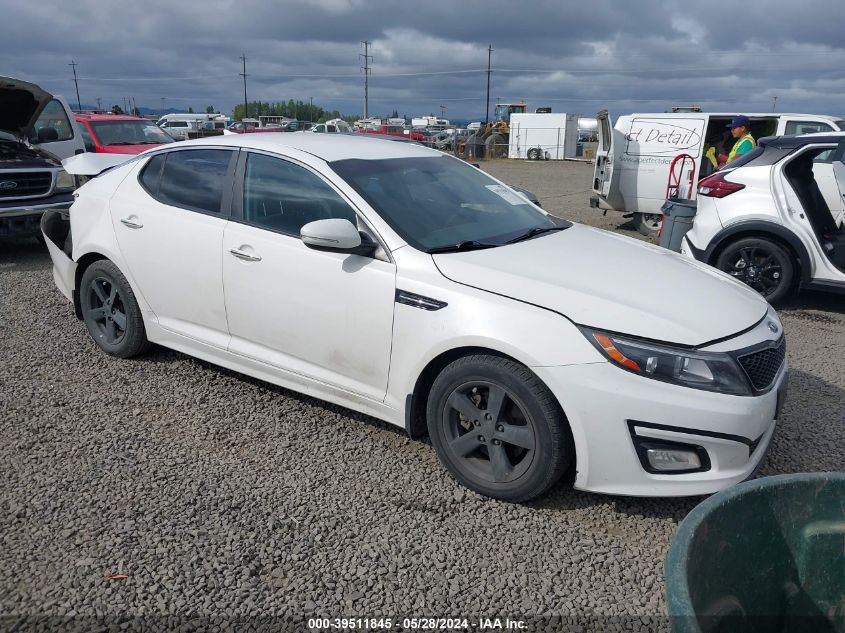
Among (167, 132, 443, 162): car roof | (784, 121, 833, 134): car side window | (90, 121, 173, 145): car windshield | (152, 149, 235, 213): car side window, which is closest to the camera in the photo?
(167, 132, 443, 162): car roof

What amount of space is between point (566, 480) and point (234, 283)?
2134 mm

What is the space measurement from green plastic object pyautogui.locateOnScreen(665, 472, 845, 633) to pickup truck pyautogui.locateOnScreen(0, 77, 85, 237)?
8395 mm

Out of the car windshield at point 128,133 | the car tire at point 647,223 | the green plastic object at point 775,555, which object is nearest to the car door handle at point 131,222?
the green plastic object at point 775,555

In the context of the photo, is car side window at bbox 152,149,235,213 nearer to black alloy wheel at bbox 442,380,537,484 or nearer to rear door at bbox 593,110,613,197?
black alloy wheel at bbox 442,380,537,484

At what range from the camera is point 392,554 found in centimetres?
285

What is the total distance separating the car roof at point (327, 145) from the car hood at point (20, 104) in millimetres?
5008

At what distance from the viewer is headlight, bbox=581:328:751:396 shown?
280 centimetres

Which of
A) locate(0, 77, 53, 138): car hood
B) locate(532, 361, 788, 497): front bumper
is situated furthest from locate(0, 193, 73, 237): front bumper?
locate(532, 361, 788, 497): front bumper

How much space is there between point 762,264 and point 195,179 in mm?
5311

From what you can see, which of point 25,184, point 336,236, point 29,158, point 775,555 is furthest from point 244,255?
point 29,158

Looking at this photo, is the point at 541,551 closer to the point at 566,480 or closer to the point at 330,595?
the point at 566,480

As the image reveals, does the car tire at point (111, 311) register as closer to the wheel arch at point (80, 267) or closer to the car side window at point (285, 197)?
the wheel arch at point (80, 267)

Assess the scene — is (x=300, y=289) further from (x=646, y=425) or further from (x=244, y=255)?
(x=646, y=425)

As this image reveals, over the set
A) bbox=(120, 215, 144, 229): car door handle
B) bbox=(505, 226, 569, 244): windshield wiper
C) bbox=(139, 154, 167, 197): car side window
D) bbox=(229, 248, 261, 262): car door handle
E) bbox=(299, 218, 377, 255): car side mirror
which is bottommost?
bbox=(229, 248, 261, 262): car door handle
